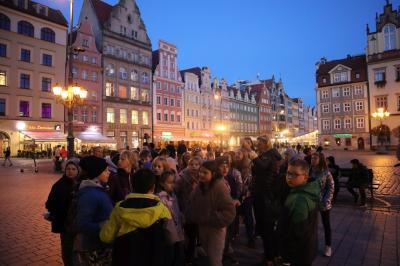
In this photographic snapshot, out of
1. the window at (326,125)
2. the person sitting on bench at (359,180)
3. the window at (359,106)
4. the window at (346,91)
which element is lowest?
the person sitting on bench at (359,180)

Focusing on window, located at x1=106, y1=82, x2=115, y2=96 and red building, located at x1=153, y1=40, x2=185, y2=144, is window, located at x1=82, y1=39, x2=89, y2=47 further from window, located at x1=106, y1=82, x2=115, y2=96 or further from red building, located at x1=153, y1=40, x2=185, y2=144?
red building, located at x1=153, y1=40, x2=185, y2=144

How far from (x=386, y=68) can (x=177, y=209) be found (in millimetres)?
53165

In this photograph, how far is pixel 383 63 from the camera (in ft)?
154

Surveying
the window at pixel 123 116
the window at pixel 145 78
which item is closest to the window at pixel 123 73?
the window at pixel 145 78

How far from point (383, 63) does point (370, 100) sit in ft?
20.1

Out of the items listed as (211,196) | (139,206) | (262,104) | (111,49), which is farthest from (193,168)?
(262,104)

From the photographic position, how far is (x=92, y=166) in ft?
10.7

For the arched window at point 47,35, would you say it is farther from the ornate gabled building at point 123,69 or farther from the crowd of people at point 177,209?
the crowd of people at point 177,209

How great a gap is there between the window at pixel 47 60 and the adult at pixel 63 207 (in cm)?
3886

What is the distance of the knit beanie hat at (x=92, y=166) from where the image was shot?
326 centimetres

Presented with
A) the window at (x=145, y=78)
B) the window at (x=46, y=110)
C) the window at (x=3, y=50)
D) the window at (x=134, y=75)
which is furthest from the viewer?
the window at (x=145, y=78)

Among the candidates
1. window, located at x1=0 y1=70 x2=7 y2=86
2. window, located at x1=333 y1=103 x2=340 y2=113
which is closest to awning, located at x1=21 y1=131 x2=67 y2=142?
window, located at x1=0 y1=70 x2=7 y2=86

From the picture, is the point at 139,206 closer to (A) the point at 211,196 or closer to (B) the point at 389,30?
(A) the point at 211,196

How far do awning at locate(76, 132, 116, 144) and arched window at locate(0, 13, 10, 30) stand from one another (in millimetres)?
14671
